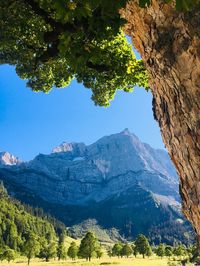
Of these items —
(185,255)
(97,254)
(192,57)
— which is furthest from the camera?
(185,255)

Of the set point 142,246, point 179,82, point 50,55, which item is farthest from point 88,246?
point 179,82

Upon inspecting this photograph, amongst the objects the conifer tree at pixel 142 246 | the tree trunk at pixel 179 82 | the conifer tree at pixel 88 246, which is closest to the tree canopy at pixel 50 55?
the tree trunk at pixel 179 82

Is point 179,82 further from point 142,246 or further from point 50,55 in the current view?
point 142,246

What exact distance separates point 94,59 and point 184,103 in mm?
2669

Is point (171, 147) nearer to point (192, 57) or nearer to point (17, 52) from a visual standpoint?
point (192, 57)

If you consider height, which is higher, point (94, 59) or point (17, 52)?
point (17, 52)

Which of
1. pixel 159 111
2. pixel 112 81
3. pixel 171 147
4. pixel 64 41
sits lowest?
pixel 171 147

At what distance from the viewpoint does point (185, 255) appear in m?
187

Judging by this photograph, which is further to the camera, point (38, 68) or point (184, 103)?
point (38, 68)

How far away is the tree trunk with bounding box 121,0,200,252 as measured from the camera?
7.60m

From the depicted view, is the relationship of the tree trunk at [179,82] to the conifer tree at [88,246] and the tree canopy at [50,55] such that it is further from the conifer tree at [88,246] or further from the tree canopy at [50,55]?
the conifer tree at [88,246]

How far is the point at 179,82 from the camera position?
7855 millimetres

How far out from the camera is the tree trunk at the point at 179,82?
760 centimetres

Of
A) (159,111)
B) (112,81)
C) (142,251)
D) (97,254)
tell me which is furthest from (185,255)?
(159,111)
